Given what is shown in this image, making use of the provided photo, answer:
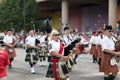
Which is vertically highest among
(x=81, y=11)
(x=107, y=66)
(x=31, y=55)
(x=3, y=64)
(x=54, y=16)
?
(x=81, y=11)

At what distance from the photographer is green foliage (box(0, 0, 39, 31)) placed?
40062mm

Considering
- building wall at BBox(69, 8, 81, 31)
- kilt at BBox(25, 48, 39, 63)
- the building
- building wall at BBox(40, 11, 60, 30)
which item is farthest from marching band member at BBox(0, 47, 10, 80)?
building wall at BBox(40, 11, 60, 30)

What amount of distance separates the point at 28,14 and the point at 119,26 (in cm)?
1151

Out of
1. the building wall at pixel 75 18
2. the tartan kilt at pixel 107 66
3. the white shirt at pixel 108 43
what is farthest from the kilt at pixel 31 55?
the building wall at pixel 75 18

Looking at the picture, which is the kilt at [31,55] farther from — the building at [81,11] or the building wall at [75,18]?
the building wall at [75,18]

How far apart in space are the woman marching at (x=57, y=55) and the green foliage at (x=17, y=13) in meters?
32.3

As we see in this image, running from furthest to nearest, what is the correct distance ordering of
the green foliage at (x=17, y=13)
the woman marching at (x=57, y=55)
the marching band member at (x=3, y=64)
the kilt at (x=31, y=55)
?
the green foliage at (x=17, y=13) < the kilt at (x=31, y=55) < the woman marching at (x=57, y=55) < the marching band member at (x=3, y=64)

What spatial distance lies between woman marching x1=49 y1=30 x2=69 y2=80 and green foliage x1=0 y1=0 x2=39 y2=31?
1273 inches

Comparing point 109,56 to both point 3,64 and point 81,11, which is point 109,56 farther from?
point 81,11

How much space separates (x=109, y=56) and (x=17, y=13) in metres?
32.4

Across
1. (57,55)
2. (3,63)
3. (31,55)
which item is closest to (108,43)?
(57,55)

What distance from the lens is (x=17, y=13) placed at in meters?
40.3

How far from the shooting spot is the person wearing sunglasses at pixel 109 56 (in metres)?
8.57

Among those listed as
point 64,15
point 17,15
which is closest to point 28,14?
point 17,15
